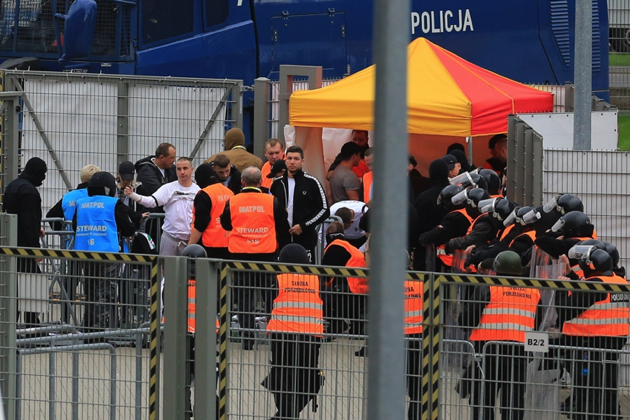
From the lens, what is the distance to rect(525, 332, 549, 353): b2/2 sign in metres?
6.09

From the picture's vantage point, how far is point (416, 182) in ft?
45.3

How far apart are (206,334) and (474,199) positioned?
420 cm

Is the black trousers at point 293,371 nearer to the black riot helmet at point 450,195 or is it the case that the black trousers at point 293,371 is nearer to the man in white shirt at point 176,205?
the black riot helmet at point 450,195

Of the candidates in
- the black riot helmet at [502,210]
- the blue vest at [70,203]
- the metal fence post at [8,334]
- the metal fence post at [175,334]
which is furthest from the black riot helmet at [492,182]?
the metal fence post at [8,334]

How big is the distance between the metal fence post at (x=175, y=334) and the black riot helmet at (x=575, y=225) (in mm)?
3032

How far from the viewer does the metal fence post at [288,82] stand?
46.1 ft

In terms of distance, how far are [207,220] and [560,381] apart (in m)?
5.18

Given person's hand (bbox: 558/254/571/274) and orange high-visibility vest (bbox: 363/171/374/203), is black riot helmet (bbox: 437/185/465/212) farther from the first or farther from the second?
orange high-visibility vest (bbox: 363/171/374/203)

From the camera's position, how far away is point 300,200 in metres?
11.3

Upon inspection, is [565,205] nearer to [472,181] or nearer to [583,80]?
[472,181]

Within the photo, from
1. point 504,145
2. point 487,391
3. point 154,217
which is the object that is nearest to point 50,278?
point 487,391

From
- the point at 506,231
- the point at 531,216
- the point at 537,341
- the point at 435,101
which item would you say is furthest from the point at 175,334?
the point at 435,101

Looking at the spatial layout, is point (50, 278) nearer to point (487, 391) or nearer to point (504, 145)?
point (487, 391)

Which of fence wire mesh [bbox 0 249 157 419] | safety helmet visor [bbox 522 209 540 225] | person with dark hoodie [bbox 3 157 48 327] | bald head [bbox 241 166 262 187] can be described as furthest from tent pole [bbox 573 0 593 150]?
fence wire mesh [bbox 0 249 157 419]
